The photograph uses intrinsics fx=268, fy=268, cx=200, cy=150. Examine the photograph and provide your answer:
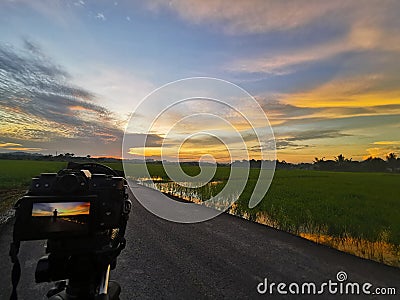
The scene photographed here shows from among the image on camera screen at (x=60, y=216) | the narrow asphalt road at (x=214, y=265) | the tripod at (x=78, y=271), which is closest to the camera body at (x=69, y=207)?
the image on camera screen at (x=60, y=216)

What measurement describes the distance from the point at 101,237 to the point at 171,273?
2.65 metres

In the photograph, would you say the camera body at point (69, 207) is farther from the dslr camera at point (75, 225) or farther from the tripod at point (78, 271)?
the tripod at point (78, 271)

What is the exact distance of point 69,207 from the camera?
1.40 metres

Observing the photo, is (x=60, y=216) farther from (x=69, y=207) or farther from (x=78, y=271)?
(x=78, y=271)

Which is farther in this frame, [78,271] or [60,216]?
[78,271]

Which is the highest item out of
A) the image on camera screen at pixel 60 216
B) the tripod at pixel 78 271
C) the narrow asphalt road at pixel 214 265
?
the image on camera screen at pixel 60 216

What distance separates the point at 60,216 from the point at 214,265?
3.31 metres

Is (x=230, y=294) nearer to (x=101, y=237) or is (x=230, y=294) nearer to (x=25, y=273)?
(x=101, y=237)

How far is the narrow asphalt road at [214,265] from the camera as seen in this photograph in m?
3.40

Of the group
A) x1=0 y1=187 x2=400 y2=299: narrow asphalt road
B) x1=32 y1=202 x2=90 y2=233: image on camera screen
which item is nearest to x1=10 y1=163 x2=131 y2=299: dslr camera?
x1=32 y1=202 x2=90 y2=233: image on camera screen

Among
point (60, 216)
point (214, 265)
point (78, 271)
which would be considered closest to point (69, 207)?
point (60, 216)

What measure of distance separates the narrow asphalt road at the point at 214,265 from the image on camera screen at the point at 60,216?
2287mm

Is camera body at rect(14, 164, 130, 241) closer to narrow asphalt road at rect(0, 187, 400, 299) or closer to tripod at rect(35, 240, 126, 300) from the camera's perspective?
tripod at rect(35, 240, 126, 300)

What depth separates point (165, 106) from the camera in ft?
15.8
